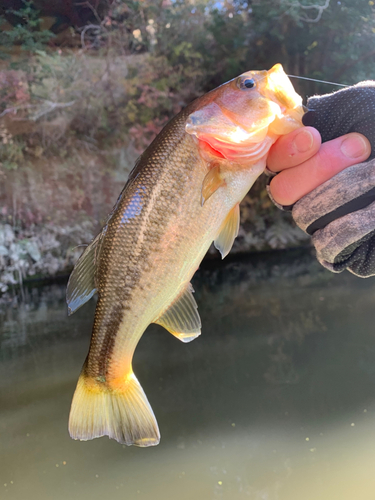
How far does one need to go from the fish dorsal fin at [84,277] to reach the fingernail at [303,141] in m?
0.86

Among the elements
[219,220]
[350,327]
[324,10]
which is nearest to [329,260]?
[219,220]

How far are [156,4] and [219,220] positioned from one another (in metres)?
6.81

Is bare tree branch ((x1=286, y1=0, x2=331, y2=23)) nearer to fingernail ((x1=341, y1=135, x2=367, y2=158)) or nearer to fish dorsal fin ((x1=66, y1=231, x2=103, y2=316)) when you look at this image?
fingernail ((x1=341, y1=135, x2=367, y2=158))

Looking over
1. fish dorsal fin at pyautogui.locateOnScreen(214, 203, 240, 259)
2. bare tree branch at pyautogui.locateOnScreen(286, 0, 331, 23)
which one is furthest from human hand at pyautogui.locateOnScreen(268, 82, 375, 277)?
bare tree branch at pyautogui.locateOnScreen(286, 0, 331, 23)

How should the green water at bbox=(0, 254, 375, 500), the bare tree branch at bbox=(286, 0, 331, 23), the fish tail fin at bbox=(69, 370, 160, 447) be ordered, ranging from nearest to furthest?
the fish tail fin at bbox=(69, 370, 160, 447) → the green water at bbox=(0, 254, 375, 500) → the bare tree branch at bbox=(286, 0, 331, 23)

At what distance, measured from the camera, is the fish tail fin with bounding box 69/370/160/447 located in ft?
4.67

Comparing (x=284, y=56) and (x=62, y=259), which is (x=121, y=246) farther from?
(x=284, y=56)

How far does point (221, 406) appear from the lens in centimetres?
321

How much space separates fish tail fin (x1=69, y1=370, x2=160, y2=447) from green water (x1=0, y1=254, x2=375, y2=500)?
1.43 m

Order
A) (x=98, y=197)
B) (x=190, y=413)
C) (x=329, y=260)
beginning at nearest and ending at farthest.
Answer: (x=329, y=260) < (x=190, y=413) < (x=98, y=197)

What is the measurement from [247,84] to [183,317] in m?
0.94

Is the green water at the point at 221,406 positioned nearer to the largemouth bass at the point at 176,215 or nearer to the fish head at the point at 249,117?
the largemouth bass at the point at 176,215

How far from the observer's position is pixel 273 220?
730cm

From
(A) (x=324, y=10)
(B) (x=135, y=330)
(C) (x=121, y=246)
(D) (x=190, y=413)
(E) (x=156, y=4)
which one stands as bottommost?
(D) (x=190, y=413)
